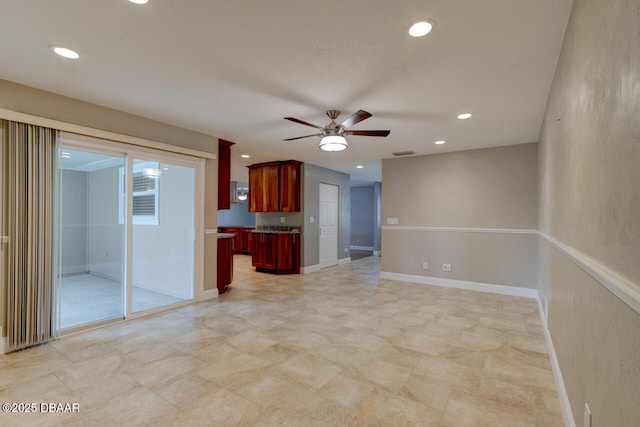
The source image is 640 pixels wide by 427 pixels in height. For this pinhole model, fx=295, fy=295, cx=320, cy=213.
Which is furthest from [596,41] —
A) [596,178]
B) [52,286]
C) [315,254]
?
[315,254]

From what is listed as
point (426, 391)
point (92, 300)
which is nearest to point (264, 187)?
point (92, 300)

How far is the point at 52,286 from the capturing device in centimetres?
296

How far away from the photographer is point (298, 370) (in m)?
2.44

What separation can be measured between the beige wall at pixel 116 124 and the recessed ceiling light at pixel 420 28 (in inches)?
130

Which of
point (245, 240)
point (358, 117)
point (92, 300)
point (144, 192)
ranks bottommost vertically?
point (92, 300)

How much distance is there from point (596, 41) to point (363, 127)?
2865 millimetres

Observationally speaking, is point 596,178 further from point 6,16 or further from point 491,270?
point 491,270

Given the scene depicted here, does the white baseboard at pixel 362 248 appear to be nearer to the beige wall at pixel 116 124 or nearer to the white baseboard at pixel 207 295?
the white baseboard at pixel 207 295

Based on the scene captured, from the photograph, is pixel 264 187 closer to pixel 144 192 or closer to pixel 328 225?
pixel 328 225

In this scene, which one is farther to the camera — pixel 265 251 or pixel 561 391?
pixel 265 251

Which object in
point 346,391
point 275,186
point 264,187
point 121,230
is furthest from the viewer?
point 264,187

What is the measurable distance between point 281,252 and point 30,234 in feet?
14.0

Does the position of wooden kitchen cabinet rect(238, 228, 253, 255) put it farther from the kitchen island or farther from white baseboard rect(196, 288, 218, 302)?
white baseboard rect(196, 288, 218, 302)

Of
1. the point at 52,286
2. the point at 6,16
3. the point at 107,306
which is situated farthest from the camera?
the point at 107,306
